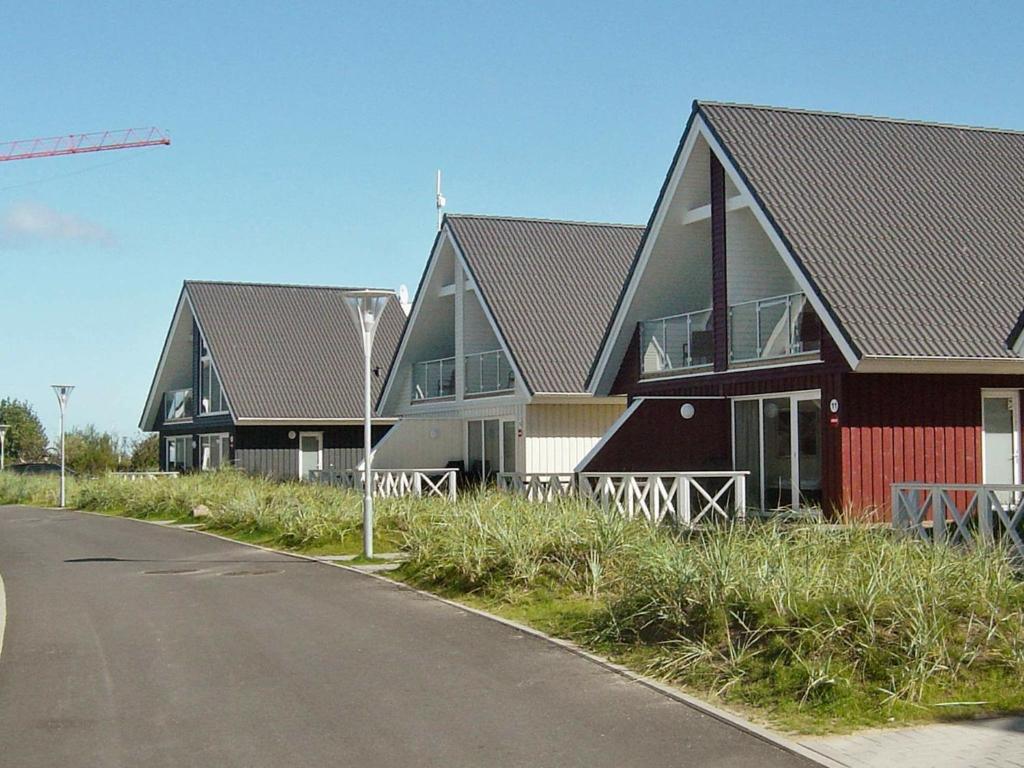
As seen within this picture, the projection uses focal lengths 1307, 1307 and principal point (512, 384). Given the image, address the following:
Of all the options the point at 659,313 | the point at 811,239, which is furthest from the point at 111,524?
the point at 811,239

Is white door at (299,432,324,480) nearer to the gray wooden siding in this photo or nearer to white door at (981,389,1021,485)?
the gray wooden siding

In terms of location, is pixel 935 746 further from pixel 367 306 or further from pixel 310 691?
pixel 367 306

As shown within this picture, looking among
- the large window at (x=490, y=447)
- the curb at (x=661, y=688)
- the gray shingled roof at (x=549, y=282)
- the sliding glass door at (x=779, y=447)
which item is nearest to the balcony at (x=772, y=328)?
the sliding glass door at (x=779, y=447)

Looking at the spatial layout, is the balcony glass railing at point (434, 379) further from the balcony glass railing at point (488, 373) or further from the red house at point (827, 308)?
the red house at point (827, 308)

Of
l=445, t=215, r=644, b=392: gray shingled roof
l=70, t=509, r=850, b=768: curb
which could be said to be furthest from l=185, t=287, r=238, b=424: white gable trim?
l=70, t=509, r=850, b=768: curb

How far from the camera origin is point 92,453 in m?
62.8

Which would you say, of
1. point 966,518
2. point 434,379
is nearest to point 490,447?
point 434,379

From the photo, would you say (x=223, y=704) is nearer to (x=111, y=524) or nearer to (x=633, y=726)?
(x=633, y=726)

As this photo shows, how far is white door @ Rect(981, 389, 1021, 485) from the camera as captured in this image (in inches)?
832

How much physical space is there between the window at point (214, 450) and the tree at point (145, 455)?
14023 millimetres

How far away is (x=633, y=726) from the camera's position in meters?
9.00

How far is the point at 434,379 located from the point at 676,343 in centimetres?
1142

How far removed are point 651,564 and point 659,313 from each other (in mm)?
15099

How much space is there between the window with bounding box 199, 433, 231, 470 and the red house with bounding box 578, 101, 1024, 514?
22673 mm
